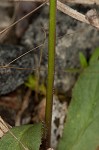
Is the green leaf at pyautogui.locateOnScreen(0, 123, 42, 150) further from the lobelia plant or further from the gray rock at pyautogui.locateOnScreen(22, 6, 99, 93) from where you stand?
the gray rock at pyautogui.locateOnScreen(22, 6, 99, 93)

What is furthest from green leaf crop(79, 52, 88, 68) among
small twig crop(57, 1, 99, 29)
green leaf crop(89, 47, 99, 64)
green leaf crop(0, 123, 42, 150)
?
green leaf crop(0, 123, 42, 150)

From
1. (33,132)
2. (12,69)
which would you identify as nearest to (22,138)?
(33,132)

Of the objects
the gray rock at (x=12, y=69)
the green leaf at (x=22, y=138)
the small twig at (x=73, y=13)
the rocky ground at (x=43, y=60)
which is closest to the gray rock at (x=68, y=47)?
the rocky ground at (x=43, y=60)

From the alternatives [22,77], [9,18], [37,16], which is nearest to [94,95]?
[22,77]

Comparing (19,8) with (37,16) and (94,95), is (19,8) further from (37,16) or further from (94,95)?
A: (94,95)

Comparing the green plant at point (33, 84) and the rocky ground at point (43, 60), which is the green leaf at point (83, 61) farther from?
the green plant at point (33, 84)

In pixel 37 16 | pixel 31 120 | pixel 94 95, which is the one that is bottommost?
pixel 31 120
